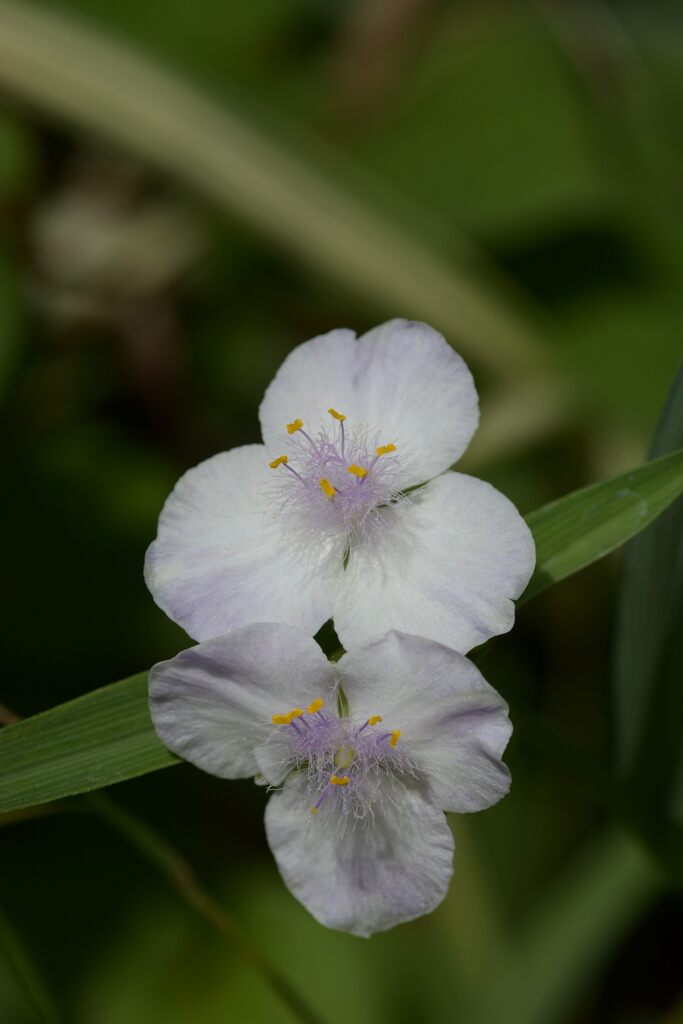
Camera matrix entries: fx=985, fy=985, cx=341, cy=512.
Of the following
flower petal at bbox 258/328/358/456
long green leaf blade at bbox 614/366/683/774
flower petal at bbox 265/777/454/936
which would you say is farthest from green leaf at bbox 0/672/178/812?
long green leaf blade at bbox 614/366/683/774

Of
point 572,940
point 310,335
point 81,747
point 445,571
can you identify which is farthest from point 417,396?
point 310,335

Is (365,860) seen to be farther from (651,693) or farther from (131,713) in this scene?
(651,693)

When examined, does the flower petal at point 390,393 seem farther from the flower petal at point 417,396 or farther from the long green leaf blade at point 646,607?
the long green leaf blade at point 646,607

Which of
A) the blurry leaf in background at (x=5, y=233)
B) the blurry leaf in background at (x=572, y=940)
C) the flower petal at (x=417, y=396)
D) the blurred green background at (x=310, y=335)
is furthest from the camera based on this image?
the blurry leaf in background at (x=5, y=233)

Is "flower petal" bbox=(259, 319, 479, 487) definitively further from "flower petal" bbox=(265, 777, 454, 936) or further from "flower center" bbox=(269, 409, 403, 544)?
"flower petal" bbox=(265, 777, 454, 936)

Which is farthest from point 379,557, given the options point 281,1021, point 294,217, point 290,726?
point 294,217

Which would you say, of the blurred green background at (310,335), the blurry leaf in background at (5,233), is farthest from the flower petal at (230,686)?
the blurry leaf in background at (5,233)

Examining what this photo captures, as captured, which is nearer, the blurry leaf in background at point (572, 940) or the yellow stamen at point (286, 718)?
the yellow stamen at point (286, 718)

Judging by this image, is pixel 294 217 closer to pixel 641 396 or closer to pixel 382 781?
pixel 641 396
